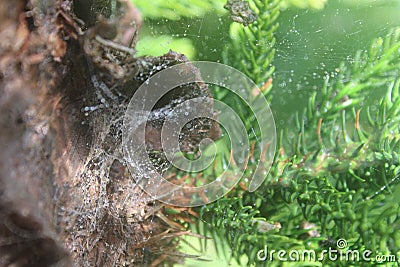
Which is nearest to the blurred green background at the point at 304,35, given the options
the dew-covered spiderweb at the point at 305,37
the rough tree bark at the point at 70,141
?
the dew-covered spiderweb at the point at 305,37

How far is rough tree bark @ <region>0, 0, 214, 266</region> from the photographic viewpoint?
0.41 meters

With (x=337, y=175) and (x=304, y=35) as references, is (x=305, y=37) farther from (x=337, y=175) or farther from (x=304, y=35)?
(x=337, y=175)

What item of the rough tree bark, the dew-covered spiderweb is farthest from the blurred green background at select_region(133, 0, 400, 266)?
the rough tree bark

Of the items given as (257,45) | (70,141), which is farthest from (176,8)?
(70,141)

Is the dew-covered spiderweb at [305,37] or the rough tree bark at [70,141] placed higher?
the dew-covered spiderweb at [305,37]

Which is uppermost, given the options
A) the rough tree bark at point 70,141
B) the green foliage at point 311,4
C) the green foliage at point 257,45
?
the green foliage at point 311,4

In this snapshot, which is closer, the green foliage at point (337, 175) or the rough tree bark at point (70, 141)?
the rough tree bark at point (70, 141)

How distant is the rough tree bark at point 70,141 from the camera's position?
41 centimetres

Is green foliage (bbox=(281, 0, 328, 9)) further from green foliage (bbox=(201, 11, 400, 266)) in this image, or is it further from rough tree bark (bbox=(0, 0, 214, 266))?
rough tree bark (bbox=(0, 0, 214, 266))

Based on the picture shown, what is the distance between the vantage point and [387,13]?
2.38 feet

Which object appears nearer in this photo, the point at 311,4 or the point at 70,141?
the point at 70,141

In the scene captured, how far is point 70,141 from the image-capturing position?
1.69 feet

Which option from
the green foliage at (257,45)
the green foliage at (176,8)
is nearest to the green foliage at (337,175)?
the green foliage at (257,45)

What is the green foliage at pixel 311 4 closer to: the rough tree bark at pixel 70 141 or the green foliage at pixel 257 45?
the green foliage at pixel 257 45
